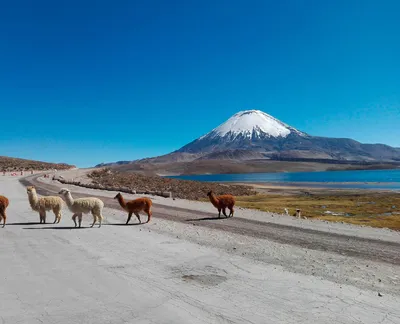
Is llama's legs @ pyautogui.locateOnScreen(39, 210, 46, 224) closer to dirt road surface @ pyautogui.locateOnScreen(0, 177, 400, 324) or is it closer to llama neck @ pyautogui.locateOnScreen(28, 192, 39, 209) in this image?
llama neck @ pyautogui.locateOnScreen(28, 192, 39, 209)

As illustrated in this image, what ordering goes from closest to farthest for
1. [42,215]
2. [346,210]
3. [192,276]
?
[192,276]
[42,215]
[346,210]

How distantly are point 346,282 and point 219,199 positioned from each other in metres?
11.9

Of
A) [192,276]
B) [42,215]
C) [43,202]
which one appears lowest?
[192,276]

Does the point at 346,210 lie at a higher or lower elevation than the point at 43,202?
lower

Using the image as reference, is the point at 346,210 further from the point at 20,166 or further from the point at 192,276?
the point at 20,166

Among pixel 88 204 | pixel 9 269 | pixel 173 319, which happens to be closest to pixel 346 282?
pixel 173 319

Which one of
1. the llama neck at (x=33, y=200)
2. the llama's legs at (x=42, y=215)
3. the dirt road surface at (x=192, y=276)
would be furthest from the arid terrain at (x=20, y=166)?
the dirt road surface at (x=192, y=276)

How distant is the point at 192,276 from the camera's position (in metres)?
8.80

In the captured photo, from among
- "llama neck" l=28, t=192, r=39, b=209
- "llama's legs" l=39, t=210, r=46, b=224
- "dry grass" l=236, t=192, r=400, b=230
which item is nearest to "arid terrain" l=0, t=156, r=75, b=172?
"dry grass" l=236, t=192, r=400, b=230

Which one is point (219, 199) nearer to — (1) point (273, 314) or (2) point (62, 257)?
(2) point (62, 257)

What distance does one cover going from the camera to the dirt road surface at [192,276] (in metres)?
6.52

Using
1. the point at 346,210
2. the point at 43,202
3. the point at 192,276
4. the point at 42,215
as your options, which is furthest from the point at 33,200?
the point at 346,210

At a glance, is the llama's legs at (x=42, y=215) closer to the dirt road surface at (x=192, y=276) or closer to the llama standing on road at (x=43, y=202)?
the llama standing on road at (x=43, y=202)

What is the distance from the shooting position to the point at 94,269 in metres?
9.00
